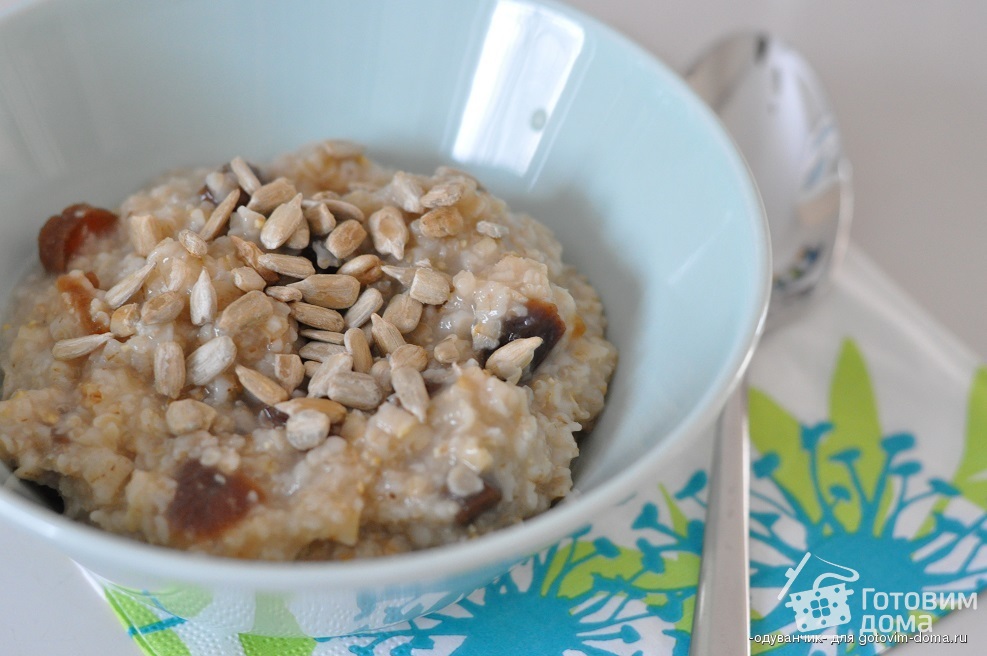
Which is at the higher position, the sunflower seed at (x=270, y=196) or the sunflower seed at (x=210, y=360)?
the sunflower seed at (x=270, y=196)

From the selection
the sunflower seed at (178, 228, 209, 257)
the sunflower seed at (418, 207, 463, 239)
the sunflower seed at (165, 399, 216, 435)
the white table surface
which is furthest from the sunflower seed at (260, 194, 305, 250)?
the white table surface

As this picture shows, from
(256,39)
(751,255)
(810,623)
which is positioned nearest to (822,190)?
(751,255)

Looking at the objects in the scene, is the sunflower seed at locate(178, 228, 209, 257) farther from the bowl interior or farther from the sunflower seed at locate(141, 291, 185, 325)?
the bowl interior

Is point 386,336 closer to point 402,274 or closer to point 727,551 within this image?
point 402,274

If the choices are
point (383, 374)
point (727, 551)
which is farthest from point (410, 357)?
point (727, 551)

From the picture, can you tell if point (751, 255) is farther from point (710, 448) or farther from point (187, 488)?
point (187, 488)

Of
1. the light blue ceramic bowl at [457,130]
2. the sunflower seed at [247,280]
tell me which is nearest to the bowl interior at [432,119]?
the light blue ceramic bowl at [457,130]

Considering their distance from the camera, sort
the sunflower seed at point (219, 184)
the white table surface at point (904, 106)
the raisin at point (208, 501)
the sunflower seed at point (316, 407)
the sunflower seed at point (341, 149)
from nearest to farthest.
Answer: the raisin at point (208, 501)
the sunflower seed at point (316, 407)
the sunflower seed at point (219, 184)
the sunflower seed at point (341, 149)
the white table surface at point (904, 106)

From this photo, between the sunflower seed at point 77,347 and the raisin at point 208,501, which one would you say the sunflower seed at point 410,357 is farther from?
the sunflower seed at point 77,347
